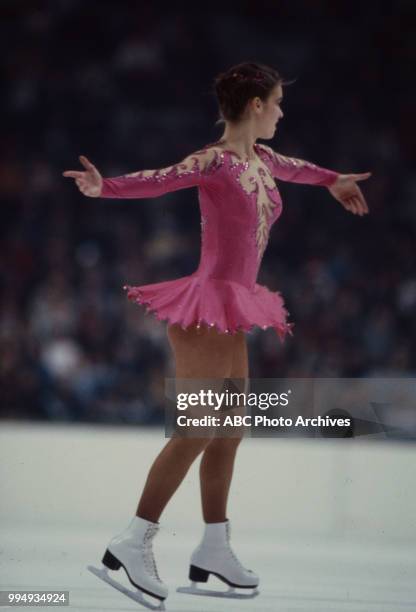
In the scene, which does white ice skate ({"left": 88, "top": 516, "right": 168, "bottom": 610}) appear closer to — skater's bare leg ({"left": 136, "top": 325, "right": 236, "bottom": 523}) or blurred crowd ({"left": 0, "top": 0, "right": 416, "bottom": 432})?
skater's bare leg ({"left": 136, "top": 325, "right": 236, "bottom": 523})

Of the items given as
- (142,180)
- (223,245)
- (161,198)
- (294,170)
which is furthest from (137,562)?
(161,198)

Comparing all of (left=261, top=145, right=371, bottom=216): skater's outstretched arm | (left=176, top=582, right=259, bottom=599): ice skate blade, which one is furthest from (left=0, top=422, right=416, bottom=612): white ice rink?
(left=261, top=145, right=371, bottom=216): skater's outstretched arm

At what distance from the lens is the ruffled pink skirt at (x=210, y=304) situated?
90.8 inches

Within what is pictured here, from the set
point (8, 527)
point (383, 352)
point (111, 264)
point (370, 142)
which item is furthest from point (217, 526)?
point (370, 142)

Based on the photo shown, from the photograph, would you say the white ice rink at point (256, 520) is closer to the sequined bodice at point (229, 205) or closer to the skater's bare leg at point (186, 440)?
the skater's bare leg at point (186, 440)

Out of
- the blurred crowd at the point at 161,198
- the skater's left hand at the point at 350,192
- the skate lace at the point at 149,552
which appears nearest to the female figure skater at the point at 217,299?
the skate lace at the point at 149,552

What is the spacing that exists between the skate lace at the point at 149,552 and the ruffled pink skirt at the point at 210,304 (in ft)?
1.56

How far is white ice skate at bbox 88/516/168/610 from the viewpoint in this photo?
7.45 feet

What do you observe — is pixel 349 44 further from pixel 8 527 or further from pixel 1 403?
pixel 8 527

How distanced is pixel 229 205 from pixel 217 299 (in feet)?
0.73

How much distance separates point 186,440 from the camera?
232 cm

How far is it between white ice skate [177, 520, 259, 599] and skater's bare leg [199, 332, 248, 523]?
0.12 ft

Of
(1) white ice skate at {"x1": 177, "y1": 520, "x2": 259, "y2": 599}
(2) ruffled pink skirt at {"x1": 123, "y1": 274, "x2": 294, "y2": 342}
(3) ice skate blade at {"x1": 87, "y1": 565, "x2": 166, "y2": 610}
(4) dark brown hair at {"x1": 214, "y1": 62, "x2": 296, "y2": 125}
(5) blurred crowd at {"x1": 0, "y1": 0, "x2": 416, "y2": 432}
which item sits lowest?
(3) ice skate blade at {"x1": 87, "y1": 565, "x2": 166, "y2": 610}

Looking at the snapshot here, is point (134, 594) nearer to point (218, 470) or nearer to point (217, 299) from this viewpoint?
point (218, 470)
